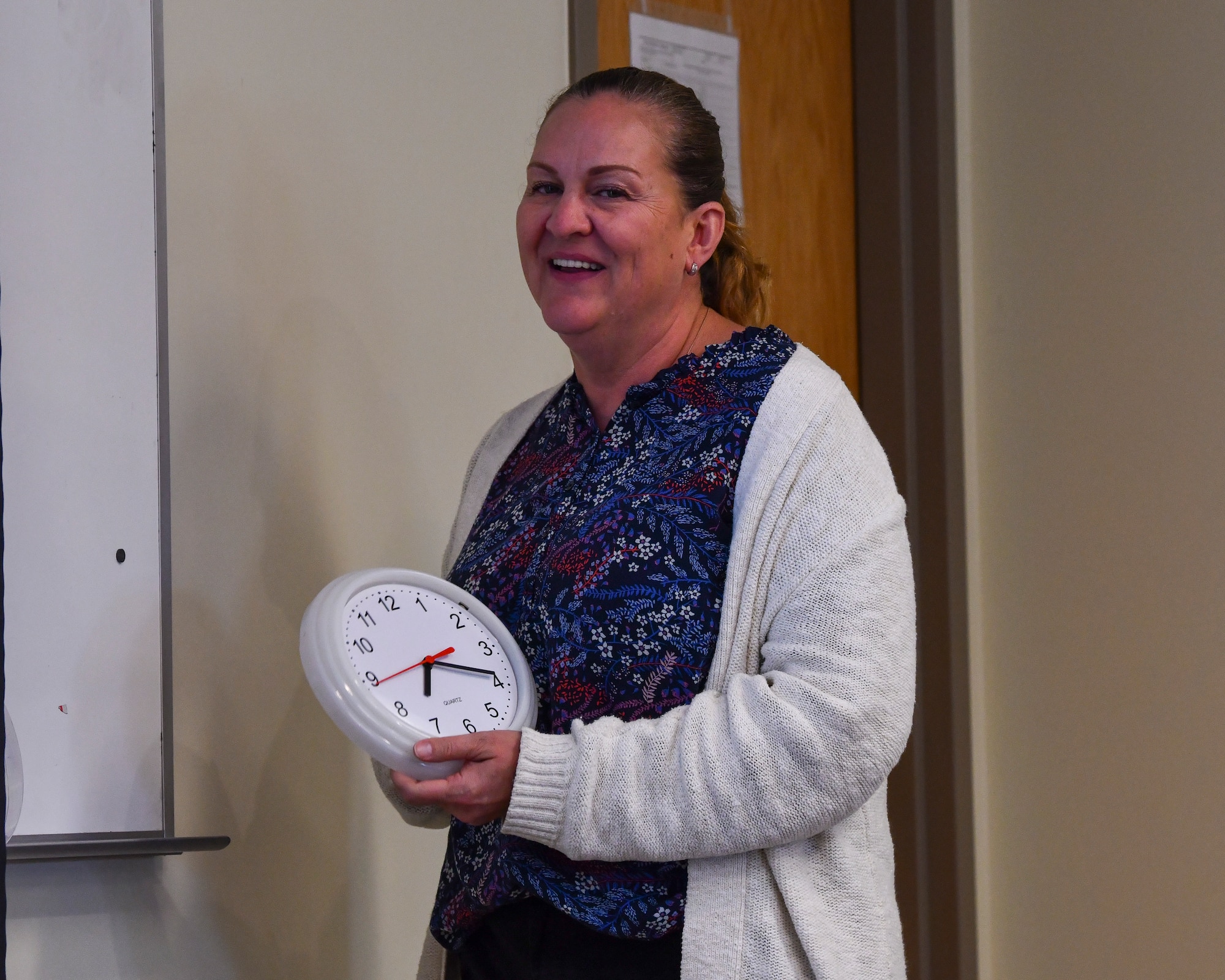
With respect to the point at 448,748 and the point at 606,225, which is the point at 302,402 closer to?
the point at 606,225

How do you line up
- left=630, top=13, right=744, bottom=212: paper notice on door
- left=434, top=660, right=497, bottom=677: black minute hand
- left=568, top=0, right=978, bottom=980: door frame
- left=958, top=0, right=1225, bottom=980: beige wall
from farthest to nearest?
left=568, top=0, right=978, bottom=980: door frame, left=630, top=13, right=744, bottom=212: paper notice on door, left=958, top=0, right=1225, bottom=980: beige wall, left=434, top=660, right=497, bottom=677: black minute hand

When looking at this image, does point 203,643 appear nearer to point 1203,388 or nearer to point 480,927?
point 480,927

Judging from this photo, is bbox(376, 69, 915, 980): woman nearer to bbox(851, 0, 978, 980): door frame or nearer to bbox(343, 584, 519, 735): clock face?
bbox(343, 584, 519, 735): clock face

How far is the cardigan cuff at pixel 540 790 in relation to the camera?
1.10 meters

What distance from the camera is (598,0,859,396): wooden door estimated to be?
7.92 feet

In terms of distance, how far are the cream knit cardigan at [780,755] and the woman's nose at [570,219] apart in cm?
31

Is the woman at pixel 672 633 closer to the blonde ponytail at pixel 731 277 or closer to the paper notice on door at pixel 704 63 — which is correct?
the blonde ponytail at pixel 731 277

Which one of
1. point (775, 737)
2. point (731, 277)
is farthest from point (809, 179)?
point (775, 737)

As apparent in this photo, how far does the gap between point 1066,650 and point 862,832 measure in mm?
1246

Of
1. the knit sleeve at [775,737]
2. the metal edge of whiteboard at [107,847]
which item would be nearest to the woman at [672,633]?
the knit sleeve at [775,737]

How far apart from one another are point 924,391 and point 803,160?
496mm

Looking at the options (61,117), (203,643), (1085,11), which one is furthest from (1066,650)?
(61,117)

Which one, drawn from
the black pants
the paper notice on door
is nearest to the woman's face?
the black pants

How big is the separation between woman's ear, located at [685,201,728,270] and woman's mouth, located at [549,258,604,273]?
11 cm
